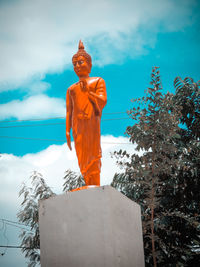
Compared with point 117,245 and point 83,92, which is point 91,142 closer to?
point 83,92

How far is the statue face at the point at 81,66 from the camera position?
14.3 feet

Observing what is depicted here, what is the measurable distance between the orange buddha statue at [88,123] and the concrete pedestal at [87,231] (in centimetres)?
67

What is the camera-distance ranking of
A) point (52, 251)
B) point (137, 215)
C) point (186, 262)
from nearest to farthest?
1. point (52, 251)
2. point (137, 215)
3. point (186, 262)

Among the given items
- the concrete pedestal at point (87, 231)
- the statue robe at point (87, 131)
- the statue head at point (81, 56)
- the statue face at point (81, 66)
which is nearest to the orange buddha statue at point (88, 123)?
the statue robe at point (87, 131)

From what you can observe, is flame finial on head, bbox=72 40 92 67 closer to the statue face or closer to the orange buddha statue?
the statue face

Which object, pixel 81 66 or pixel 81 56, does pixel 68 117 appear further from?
pixel 81 56

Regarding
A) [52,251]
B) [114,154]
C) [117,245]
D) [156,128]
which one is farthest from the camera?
[114,154]

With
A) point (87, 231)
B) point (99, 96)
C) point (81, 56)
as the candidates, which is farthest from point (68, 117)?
point (87, 231)

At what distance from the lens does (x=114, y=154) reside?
264 inches

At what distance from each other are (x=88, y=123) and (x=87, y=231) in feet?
4.71

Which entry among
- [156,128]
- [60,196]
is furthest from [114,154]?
[60,196]

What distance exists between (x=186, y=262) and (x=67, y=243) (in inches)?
192

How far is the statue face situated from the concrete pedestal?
173cm

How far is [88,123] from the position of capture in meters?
4.14
